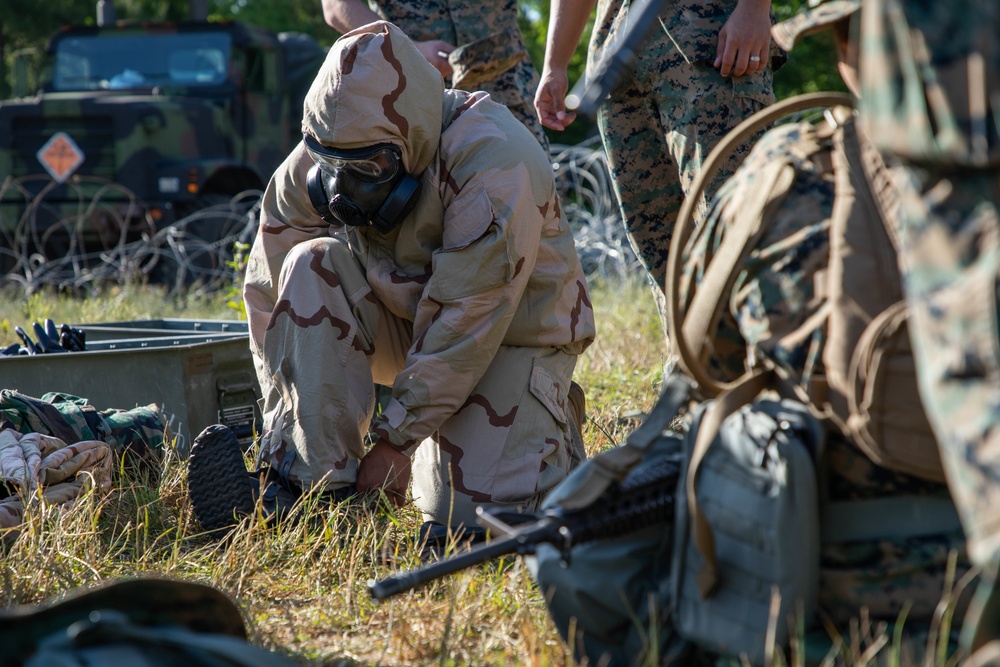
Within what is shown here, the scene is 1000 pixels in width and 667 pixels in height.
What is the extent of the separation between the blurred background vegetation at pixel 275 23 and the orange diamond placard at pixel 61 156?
523cm

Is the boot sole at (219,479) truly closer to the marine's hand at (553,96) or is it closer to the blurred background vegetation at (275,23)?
the marine's hand at (553,96)

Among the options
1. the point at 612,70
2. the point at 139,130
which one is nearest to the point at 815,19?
the point at 612,70

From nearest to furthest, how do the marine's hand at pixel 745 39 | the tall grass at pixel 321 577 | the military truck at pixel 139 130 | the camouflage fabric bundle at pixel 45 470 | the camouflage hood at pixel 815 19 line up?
the camouflage hood at pixel 815 19, the tall grass at pixel 321 577, the camouflage fabric bundle at pixel 45 470, the marine's hand at pixel 745 39, the military truck at pixel 139 130

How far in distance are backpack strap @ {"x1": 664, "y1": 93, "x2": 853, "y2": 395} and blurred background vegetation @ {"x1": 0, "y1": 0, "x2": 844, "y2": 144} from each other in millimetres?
11970

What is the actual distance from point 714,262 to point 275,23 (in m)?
18.9

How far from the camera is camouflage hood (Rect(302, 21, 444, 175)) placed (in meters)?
2.83

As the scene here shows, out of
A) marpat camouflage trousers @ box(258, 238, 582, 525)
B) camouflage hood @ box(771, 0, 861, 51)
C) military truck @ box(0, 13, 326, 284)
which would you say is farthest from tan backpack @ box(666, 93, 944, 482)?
military truck @ box(0, 13, 326, 284)

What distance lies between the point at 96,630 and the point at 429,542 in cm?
129

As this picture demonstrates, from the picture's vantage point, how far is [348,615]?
7.71 feet

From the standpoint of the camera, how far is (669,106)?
10.4 ft

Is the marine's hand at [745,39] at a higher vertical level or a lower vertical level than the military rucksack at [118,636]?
higher

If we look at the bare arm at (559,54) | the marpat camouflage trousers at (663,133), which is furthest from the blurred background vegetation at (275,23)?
the marpat camouflage trousers at (663,133)

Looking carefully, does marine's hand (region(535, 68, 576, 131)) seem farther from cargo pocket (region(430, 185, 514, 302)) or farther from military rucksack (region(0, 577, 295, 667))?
military rucksack (region(0, 577, 295, 667))

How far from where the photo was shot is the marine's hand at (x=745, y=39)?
3.02 m
